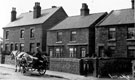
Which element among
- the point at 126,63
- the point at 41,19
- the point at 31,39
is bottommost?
the point at 126,63

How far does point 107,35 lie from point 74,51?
230 inches

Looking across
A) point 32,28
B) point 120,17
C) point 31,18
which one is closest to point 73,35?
point 120,17

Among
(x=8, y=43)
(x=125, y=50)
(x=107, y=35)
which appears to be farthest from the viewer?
(x=8, y=43)

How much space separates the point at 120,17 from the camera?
97.1 ft

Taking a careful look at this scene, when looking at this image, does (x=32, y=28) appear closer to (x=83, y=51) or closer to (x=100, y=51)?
(x=83, y=51)

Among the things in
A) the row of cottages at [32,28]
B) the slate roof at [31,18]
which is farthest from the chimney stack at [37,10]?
the slate roof at [31,18]

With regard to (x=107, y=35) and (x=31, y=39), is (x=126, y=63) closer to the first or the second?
(x=107, y=35)

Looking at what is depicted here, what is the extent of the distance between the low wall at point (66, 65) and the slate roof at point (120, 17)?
34.7 feet

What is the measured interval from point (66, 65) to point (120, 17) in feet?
41.9

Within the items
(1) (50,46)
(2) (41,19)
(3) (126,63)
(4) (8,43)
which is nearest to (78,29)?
(1) (50,46)

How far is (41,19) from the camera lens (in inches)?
1517

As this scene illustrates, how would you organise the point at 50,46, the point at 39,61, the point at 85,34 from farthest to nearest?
the point at 50,46, the point at 85,34, the point at 39,61

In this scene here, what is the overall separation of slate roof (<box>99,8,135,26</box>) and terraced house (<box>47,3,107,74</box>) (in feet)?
6.69

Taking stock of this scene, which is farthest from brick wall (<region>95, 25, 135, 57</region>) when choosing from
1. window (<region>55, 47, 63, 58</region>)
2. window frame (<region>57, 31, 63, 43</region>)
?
window frame (<region>57, 31, 63, 43</region>)
